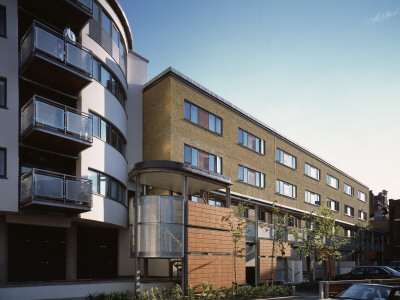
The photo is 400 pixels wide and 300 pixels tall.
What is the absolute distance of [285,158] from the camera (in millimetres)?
38469

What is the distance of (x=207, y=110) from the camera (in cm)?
2811

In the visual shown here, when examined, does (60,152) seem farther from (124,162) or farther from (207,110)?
(207,110)

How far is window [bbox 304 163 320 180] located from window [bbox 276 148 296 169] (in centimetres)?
325

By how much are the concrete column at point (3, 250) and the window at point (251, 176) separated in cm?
1637

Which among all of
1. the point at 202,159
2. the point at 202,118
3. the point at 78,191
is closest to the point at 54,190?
the point at 78,191

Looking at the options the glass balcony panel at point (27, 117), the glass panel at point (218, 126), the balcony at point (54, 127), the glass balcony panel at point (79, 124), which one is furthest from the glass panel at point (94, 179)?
the glass panel at point (218, 126)

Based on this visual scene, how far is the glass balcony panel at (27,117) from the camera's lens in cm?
1837

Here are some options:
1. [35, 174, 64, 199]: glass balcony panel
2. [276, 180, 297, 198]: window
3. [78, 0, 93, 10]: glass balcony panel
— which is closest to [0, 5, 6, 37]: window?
[78, 0, 93, 10]: glass balcony panel

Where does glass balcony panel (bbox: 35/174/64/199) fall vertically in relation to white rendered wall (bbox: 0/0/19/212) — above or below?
below

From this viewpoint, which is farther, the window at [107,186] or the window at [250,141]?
the window at [250,141]

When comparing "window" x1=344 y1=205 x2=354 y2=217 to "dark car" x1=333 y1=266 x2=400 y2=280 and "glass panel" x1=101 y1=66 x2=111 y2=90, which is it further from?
"glass panel" x1=101 y1=66 x2=111 y2=90

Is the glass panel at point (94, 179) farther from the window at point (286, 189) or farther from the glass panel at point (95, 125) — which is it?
the window at point (286, 189)

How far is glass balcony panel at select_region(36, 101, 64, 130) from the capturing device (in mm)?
18317

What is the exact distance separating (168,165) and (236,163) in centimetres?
1142
